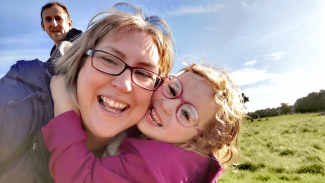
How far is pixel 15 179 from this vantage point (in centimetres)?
208

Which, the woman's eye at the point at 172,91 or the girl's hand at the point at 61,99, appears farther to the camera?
the woman's eye at the point at 172,91

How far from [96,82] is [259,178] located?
6.91 meters

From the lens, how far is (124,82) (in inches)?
86.2

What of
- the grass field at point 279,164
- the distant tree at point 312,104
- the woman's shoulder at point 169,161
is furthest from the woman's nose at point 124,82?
the distant tree at point 312,104

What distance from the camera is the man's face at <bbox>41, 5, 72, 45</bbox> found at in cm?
688

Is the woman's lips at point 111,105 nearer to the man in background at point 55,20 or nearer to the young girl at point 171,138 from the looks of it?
the young girl at point 171,138

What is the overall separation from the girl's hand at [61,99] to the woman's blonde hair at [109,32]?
6 centimetres

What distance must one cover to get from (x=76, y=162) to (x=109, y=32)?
1419 millimetres

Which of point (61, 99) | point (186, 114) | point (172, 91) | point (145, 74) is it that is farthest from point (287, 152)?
point (61, 99)

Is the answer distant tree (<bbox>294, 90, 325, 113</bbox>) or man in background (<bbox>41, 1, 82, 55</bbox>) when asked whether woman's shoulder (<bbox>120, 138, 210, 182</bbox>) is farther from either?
distant tree (<bbox>294, 90, 325, 113</bbox>)

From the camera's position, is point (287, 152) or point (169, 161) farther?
point (287, 152)

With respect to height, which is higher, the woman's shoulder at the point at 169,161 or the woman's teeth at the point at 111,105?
the woman's teeth at the point at 111,105

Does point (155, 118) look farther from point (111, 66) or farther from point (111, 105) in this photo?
point (111, 66)

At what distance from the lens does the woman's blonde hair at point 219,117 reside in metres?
2.60
